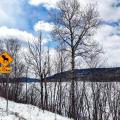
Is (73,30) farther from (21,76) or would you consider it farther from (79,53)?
(21,76)

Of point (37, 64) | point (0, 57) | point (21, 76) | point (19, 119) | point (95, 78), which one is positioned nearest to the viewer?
point (19, 119)

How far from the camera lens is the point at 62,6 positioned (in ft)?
100

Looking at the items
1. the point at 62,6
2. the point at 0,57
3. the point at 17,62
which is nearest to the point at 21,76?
the point at 17,62

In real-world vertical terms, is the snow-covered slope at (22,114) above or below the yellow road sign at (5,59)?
below

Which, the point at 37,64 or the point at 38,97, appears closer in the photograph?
the point at 37,64

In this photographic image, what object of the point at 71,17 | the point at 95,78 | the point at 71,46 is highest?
the point at 71,17

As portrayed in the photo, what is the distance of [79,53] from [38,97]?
16870 millimetres

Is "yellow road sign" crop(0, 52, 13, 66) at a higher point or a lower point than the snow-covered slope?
higher

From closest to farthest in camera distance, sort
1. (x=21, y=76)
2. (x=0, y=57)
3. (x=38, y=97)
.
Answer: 1. (x=0, y=57)
2. (x=38, y=97)
3. (x=21, y=76)

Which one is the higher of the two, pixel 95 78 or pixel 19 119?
pixel 95 78

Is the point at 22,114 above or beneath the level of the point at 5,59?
beneath

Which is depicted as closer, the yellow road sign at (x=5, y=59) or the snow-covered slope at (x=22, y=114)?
the snow-covered slope at (x=22, y=114)

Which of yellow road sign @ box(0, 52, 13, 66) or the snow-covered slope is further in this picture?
yellow road sign @ box(0, 52, 13, 66)

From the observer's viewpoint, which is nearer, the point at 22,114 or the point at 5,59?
the point at 5,59
